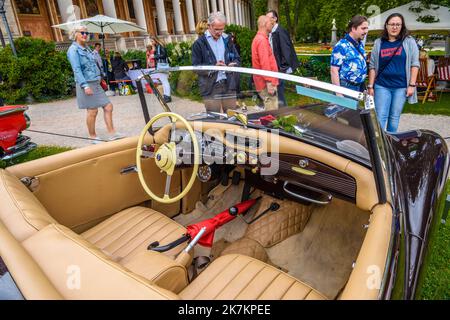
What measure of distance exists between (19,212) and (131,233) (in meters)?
0.84

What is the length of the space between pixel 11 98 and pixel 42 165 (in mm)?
9150

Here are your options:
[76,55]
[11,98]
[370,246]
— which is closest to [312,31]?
[11,98]

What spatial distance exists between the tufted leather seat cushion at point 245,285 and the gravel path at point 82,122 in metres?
2.45

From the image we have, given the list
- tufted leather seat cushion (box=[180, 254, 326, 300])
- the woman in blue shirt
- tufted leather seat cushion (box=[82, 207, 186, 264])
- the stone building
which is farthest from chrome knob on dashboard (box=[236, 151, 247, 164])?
the stone building

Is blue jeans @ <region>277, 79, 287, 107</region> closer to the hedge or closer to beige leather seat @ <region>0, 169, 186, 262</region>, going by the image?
beige leather seat @ <region>0, 169, 186, 262</region>

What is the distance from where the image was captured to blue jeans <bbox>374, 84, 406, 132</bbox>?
13.6 ft

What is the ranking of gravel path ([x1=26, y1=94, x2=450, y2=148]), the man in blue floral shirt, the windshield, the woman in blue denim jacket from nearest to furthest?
the windshield < the man in blue floral shirt < the woman in blue denim jacket < gravel path ([x1=26, y1=94, x2=450, y2=148])

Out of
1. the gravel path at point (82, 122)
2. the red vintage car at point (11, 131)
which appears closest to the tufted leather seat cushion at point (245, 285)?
the gravel path at point (82, 122)

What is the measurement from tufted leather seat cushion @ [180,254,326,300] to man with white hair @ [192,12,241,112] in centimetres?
124

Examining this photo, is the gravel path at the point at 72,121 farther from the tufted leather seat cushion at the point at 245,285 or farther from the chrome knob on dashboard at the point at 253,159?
the tufted leather seat cushion at the point at 245,285

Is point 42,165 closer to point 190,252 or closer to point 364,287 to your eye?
point 190,252

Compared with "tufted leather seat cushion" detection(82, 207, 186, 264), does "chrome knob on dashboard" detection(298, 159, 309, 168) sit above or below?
above

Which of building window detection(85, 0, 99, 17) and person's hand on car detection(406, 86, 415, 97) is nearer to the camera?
person's hand on car detection(406, 86, 415, 97)
